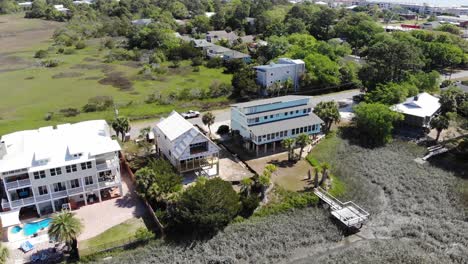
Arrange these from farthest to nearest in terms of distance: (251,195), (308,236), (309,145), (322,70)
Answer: (322,70) < (309,145) < (251,195) < (308,236)

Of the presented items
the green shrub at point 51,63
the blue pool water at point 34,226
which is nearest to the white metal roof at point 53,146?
the blue pool water at point 34,226

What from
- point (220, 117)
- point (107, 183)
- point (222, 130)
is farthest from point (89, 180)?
point (220, 117)

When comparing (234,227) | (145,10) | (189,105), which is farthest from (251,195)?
Result: (145,10)

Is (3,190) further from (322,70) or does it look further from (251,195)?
(322,70)

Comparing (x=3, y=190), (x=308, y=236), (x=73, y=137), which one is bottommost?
(x=308, y=236)

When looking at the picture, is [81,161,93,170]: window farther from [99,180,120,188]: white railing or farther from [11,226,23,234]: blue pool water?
[11,226,23,234]: blue pool water

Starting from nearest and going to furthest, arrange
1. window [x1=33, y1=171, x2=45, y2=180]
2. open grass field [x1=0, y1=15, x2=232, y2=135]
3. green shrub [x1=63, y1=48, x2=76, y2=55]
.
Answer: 1. window [x1=33, y1=171, x2=45, y2=180]
2. open grass field [x1=0, y1=15, x2=232, y2=135]
3. green shrub [x1=63, y1=48, x2=76, y2=55]

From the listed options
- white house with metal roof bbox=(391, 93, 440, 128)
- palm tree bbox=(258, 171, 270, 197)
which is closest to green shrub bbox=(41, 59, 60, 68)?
palm tree bbox=(258, 171, 270, 197)
